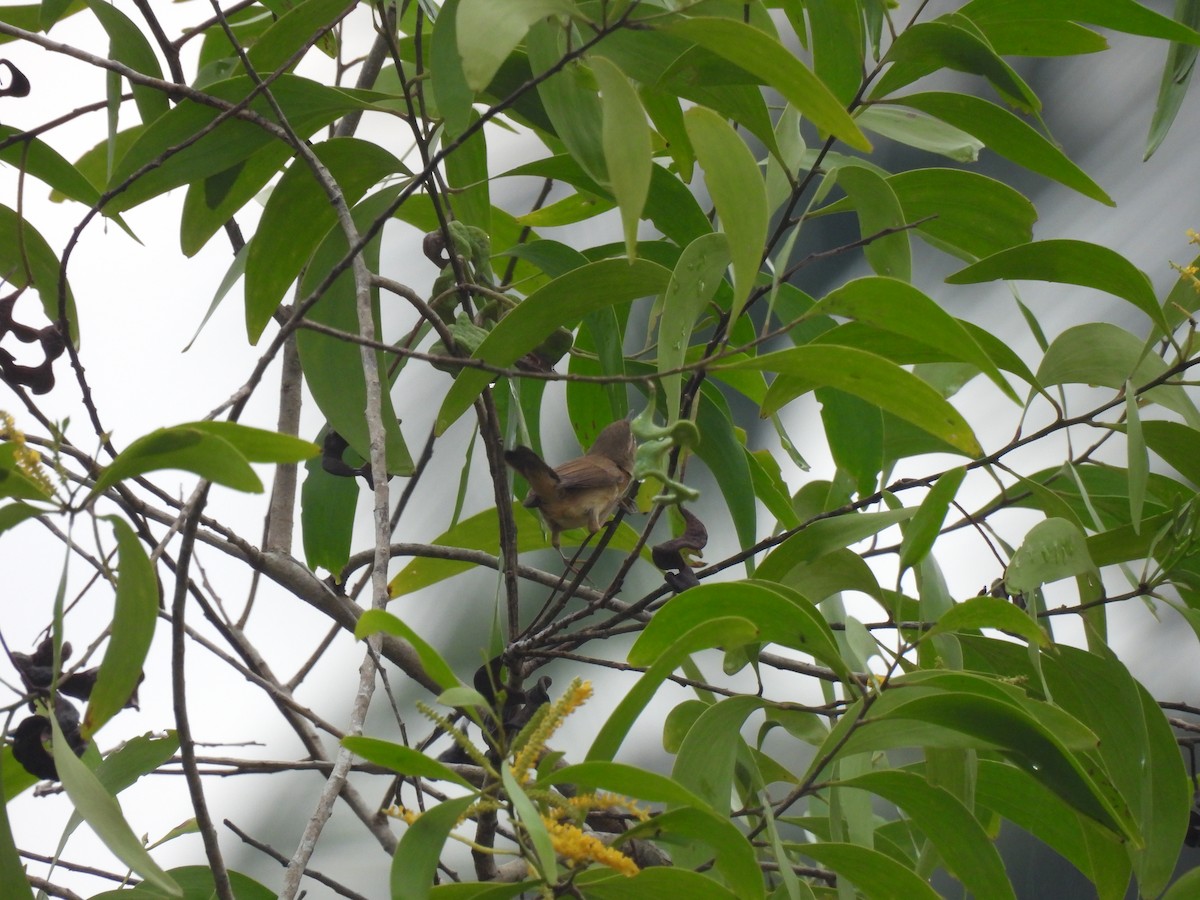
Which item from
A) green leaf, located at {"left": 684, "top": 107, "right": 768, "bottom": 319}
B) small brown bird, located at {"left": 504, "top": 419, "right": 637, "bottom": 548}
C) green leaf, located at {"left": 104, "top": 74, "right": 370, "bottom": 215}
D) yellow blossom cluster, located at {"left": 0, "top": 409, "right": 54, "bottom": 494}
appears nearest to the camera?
yellow blossom cluster, located at {"left": 0, "top": 409, "right": 54, "bottom": 494}

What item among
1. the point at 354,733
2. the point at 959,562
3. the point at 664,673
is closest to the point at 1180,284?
the point at 664,673

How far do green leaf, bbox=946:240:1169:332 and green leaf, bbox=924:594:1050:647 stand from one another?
26 cm

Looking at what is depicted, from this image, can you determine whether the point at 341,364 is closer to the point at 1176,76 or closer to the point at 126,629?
the point at 126,629

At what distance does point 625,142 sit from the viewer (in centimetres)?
60

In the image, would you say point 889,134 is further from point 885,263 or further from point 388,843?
point 388,843

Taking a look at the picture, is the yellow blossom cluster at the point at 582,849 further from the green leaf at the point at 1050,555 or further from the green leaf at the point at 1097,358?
the green leaf at the point at 1097,358

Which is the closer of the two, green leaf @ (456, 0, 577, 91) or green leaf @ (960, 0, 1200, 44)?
green leaf @ (456, 0, 577, 91)

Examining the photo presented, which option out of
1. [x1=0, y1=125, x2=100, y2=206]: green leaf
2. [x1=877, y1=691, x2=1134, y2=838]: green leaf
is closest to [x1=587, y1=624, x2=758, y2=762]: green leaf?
[x1=877, y1=691, x2=1134, y2=838]: green leaf

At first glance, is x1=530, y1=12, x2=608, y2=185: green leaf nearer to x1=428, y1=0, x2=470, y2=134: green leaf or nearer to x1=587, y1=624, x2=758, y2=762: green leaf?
x1=428, y1=0, x2=470, y2=134: green leaf

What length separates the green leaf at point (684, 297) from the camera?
2.42ft

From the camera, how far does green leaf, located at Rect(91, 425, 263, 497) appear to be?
48cm

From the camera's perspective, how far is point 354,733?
2.01 feet

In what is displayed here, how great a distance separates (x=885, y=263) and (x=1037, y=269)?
12cm

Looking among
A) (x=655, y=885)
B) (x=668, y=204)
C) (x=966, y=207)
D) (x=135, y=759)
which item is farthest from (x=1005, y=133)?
(x=135, y=759)
